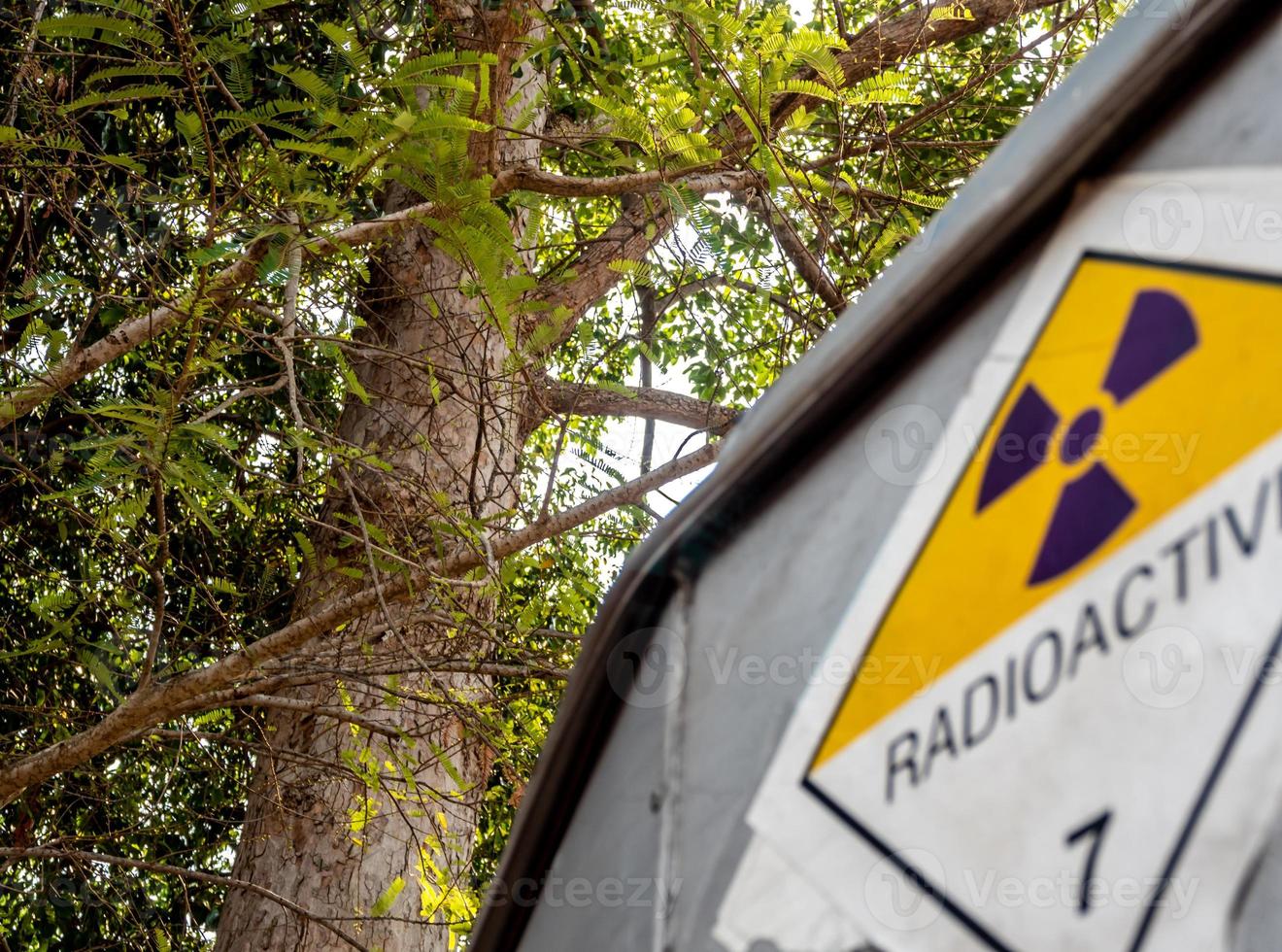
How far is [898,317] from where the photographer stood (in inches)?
32.9

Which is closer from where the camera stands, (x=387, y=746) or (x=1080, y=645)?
(x=1080, y=645)

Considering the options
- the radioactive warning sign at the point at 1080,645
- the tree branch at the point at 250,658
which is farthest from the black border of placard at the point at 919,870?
the tree branch at the point at 250,658

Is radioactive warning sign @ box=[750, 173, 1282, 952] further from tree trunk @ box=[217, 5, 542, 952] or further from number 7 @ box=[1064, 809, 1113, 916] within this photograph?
tree trunk @ box=[217, 5, 542, 952]

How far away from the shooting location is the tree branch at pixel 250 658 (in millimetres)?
2734

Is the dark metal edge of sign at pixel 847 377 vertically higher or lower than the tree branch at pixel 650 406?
lower

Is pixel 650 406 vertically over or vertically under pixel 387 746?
over

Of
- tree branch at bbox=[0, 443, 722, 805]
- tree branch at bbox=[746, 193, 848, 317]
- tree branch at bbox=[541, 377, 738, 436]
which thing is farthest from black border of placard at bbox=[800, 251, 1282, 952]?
tree branch at bbox=[541, 377, 738, 436]

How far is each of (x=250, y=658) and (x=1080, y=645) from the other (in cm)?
238

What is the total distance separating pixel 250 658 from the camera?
2705 millimetres

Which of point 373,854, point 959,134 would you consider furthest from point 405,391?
point 959,134

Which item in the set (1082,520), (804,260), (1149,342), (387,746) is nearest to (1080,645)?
(1082,520)

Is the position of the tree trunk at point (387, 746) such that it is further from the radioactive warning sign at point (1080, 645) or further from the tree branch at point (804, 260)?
the radioactive warning sign at point (1080, 645)

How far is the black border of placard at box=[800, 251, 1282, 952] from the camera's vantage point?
578mm

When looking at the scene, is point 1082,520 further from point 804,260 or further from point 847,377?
point 804,260
